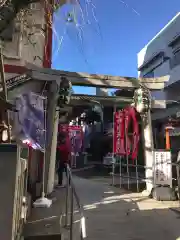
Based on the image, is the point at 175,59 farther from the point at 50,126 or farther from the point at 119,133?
the point at 50,126

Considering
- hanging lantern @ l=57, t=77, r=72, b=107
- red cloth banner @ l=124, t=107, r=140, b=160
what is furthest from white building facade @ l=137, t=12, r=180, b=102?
hanging lantern @ l=57, t=77, r=72, b=107

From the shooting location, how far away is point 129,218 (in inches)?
247

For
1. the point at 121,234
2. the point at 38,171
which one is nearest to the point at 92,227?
the point at 121,234

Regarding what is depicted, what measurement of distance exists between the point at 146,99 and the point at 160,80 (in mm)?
1016

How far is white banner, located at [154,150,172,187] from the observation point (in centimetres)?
877

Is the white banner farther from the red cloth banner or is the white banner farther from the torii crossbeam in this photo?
the torii crossbeam

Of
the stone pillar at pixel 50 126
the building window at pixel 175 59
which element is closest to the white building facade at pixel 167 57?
the building window at pixel 175 59

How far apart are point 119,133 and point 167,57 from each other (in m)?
12.4

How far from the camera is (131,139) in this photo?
10133 millimetres

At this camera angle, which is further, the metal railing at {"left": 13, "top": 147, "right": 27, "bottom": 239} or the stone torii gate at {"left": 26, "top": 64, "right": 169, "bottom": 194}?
the stone torii gate at {"left": 26, "top": 64, "right": 169, "bottom": 194}

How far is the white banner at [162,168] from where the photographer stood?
877 centimetres

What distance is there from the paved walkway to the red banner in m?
2.01

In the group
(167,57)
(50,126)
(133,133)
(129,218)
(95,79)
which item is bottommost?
(129,218)

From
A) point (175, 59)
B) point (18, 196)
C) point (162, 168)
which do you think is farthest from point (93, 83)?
point (175, 59)
